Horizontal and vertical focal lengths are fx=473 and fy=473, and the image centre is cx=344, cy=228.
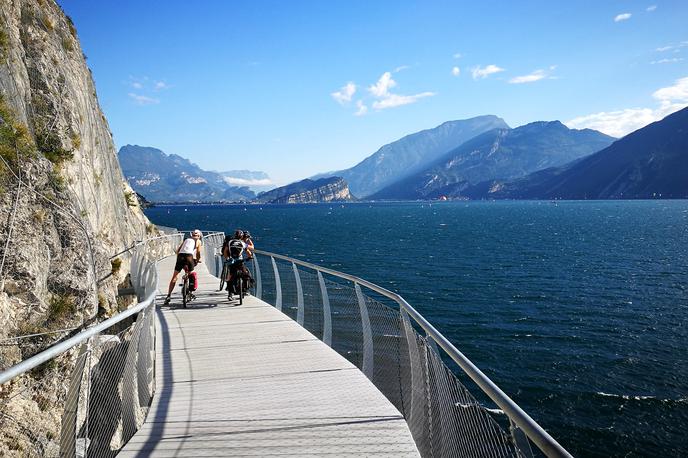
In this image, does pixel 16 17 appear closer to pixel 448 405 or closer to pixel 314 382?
pixel 314 382

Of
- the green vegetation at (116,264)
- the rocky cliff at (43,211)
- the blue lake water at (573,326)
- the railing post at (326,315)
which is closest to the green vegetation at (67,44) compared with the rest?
the rocky cliff at (43,211)

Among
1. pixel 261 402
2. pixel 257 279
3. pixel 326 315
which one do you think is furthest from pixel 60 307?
pixel 261 402

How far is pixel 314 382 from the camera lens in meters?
6.38

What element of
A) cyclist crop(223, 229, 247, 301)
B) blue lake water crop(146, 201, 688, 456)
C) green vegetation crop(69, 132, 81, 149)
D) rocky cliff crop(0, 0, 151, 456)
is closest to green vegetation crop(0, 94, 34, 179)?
rocky cliff crop(0, 0, 151, 456)

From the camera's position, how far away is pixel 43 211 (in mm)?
11945

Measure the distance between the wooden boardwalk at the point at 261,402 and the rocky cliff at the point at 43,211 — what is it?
163 cm

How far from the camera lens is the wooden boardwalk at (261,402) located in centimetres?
460

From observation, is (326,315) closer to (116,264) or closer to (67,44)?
(116,264)

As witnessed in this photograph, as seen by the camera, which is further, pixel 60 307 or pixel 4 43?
pixel 4 43

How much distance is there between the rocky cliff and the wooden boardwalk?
1.63 metres

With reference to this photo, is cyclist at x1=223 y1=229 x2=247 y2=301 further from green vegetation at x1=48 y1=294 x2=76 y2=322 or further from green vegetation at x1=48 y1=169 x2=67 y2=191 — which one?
green vegetation at x1=48 y1=169 x2=67 y2=191

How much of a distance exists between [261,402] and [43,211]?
941 centimetres

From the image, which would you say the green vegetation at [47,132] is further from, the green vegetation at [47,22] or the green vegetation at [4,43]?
the green vegetation at [47,22]

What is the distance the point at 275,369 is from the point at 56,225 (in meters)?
8.77
